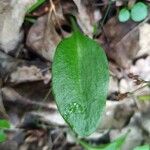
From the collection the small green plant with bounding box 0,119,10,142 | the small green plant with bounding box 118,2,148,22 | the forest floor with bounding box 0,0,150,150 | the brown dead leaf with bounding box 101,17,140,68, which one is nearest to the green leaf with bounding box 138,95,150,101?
the forest floor with bounding box 0,0,150,150

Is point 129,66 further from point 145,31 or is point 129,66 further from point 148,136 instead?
point 148,136

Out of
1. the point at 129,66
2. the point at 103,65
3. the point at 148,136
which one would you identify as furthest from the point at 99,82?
the point at 148,136

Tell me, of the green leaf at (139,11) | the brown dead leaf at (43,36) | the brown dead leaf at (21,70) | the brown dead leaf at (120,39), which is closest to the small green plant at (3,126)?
the brown dead leaf at (21,70)

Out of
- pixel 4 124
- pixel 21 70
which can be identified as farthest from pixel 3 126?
pixel 21 70

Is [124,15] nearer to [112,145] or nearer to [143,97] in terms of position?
[143,97]

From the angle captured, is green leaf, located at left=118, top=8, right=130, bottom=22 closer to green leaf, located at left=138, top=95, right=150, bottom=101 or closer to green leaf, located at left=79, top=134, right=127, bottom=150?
green leaf, located at left=138, top=95, right=150, bottom=101

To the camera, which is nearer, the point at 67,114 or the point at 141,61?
the point at 67,114
